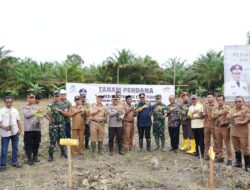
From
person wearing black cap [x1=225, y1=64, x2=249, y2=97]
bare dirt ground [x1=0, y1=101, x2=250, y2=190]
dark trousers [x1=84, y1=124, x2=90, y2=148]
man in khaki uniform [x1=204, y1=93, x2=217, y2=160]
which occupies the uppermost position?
person wearing black cap [x1=225, y1=64, x2=249, y2=97]

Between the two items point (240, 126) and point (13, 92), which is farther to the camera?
point (13, 92)

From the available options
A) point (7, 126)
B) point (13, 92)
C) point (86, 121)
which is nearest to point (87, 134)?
point (86, 121)

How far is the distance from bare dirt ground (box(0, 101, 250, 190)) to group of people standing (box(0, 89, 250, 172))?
0.39 metres

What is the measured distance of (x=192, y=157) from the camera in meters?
8.59

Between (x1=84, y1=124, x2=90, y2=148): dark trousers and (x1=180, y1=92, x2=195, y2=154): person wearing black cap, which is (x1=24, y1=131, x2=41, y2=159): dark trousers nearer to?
(x1=84, y1=124, x2=90, y2=148): dark trousers

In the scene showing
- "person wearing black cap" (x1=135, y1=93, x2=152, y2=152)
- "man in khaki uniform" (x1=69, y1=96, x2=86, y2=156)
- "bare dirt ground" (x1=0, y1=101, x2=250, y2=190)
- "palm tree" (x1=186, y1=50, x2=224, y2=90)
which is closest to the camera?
"bare dirt ground" (x1=0, y1=101, x2=250, y2=190)

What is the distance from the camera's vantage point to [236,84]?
1111 cm

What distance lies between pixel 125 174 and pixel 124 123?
93.1 inches

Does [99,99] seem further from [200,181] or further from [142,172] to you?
[200,181]

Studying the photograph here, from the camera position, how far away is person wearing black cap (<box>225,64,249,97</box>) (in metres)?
11.1

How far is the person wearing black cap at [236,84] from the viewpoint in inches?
437

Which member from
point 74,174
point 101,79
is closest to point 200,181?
point 74,174

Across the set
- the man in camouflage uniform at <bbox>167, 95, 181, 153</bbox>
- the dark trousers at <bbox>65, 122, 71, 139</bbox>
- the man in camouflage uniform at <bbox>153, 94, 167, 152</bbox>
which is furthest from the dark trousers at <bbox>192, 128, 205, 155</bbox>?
the dark trousers at <bbox>65, 122, 71, 139</bbox>

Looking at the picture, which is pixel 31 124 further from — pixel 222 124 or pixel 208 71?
pixel 208 71
